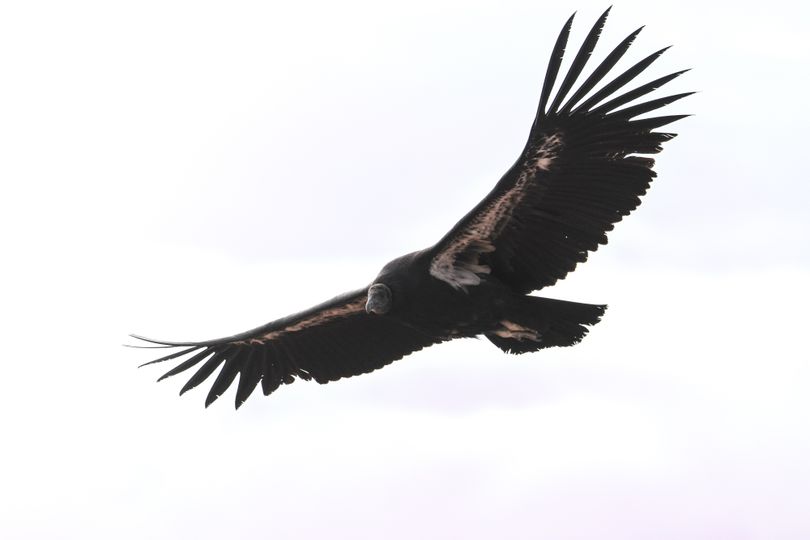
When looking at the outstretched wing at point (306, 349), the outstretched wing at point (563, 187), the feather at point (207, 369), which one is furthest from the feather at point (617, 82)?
the feather at point (207, 369)

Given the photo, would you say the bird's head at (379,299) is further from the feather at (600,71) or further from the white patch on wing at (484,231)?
Answer: the feather at (600,71)

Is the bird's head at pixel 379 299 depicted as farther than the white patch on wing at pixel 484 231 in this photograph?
Yes

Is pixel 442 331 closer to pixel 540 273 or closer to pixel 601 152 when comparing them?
pixel 540 273

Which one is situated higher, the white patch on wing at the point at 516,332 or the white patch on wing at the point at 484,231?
the white patch on wing at the point at 484,231

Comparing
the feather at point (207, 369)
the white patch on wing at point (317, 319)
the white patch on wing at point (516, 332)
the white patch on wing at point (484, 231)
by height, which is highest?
the white patch on wing at point (484, 231)

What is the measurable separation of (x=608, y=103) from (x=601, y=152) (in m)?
0.57

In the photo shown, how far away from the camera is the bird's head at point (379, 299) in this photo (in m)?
17.6

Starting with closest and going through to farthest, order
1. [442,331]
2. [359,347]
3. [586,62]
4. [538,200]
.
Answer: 1. [586,62]
2. [538,200]
3. [442,331]
4. [359,347]

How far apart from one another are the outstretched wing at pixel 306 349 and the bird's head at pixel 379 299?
1295mm

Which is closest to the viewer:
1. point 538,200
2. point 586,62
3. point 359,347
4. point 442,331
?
point 586,62

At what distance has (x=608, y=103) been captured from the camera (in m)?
15.9

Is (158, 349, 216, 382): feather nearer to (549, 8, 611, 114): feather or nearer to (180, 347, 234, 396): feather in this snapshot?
(180, 347, 234, 396): feather

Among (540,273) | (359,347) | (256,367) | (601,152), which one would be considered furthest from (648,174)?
(256,367)

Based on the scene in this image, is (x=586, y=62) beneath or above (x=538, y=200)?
above
